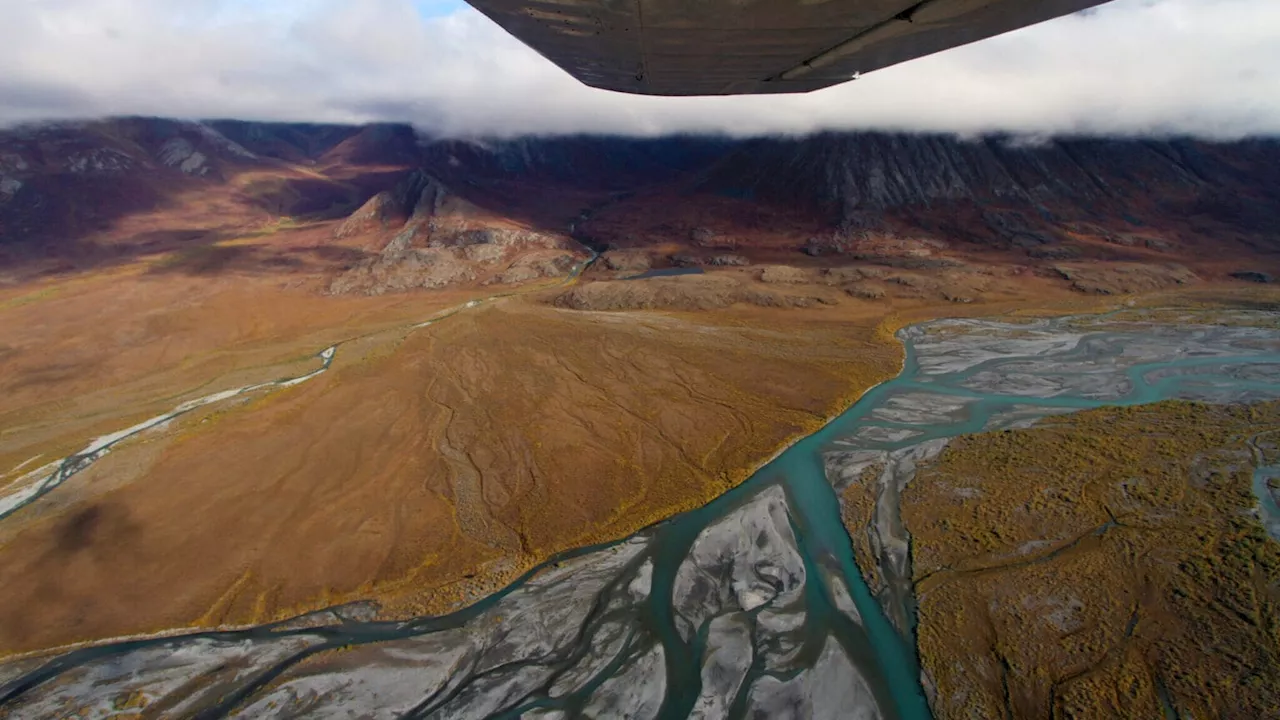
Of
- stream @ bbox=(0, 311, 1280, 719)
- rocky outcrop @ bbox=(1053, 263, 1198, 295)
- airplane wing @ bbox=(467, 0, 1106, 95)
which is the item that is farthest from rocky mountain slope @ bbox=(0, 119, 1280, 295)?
airplane wing @ bbox=(467, 0, 1106, 95)

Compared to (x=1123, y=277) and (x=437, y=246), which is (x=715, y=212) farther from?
(x=1123, y=277)

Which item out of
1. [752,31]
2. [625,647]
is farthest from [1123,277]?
[752,31]

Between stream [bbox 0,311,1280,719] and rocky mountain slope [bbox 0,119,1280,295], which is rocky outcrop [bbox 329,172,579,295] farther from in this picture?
stream [bbox 0,311,1280,719]

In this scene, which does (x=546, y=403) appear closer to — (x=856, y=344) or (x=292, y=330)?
(x=856, y=344)

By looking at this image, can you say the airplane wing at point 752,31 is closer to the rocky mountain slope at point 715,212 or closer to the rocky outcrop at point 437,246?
the rocky mountain slope at point 715,212

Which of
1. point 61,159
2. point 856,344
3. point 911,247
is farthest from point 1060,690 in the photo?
point 61,159

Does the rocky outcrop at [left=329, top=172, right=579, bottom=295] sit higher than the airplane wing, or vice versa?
the airplane wing
